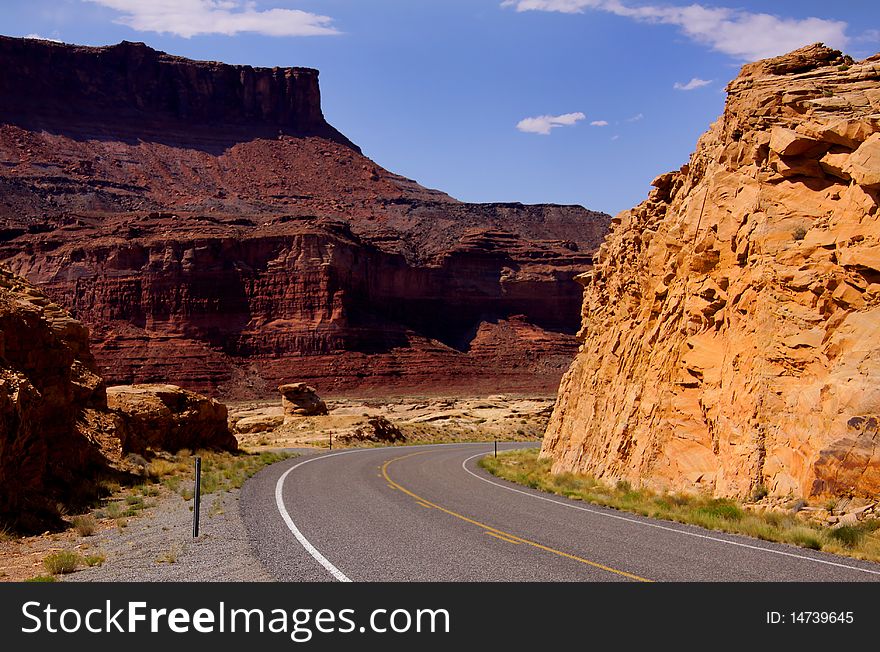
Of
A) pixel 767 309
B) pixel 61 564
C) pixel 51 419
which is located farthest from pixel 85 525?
pixel 767 309

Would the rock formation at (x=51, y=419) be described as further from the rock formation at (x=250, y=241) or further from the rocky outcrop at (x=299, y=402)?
the rock formation at (x=250, y=241)

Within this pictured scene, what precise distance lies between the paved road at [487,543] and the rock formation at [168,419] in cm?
724

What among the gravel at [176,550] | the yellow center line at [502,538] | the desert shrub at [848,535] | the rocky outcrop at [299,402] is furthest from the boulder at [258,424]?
the desert shrub at [848,535]

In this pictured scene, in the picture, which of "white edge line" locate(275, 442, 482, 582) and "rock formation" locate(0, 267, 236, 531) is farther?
"rock formation" locate(0, 267, 236, 531)

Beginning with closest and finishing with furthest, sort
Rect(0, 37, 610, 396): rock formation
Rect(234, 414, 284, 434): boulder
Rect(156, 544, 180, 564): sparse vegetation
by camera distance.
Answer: Rect(156, 544, 180, 564): sparse vegetation → Rect(234, 414, 284, 434): boulder → Rect(0, 37, 610, 396): rock formation

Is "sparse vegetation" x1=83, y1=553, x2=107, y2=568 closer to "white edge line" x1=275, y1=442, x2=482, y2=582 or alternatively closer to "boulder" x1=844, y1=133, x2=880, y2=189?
"white edge line" x1=275, y1=442, x2=482, y2=582

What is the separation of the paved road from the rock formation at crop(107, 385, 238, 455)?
7.24m

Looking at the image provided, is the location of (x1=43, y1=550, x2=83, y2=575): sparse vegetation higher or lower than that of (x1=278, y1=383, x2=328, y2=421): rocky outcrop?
higher

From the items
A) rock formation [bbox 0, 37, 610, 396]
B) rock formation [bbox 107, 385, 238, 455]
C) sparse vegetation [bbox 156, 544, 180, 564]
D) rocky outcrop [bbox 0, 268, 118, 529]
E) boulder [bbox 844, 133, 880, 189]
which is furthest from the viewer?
rock formation [bbox 0, 37, 610, 396]

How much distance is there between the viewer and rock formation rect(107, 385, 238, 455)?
80.7ft

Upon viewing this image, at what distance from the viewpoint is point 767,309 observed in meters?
16.6

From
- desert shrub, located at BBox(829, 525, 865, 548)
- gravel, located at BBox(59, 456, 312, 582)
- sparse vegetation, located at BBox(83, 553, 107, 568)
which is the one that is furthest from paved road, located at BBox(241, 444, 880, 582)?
sparse vegetation, located at BBox(83, 553, 107, 568)

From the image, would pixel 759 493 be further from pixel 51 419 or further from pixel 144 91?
pixel 144 91

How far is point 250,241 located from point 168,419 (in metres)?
91.5
